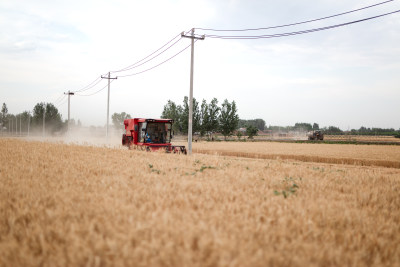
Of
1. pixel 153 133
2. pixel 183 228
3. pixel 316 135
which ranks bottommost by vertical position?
pixel 183 228

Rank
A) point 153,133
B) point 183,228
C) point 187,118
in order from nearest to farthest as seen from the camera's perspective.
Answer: point 183,228, point 153,133, point 187,118

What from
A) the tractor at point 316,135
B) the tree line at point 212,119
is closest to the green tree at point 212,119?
the tree line at point 212,119

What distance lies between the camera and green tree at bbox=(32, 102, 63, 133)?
88625mm

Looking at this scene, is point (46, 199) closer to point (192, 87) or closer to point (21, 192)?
point (21, 192)

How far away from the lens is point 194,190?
439 centimetres

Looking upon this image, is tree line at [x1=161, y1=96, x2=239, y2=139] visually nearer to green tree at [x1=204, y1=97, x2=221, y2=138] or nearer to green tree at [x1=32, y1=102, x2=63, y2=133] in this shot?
green tree at [x1=204, y1=97, x2=221, y2=138]

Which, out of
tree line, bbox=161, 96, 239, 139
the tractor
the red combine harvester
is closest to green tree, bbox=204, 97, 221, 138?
tree line, bbox=161, 96, 239, 139

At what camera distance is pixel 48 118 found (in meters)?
89.2

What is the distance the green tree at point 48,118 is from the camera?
88625 millimetres

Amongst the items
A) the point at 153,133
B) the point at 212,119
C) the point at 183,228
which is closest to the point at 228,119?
the point at 212,119

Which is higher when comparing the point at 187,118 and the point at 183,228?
the point at 187,118

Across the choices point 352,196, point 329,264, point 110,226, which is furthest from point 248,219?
point 352,196

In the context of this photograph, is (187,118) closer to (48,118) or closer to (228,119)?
(228,119)

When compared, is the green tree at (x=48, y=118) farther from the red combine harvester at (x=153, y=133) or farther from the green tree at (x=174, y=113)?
the red combine harvester at (x=153, y=133)
